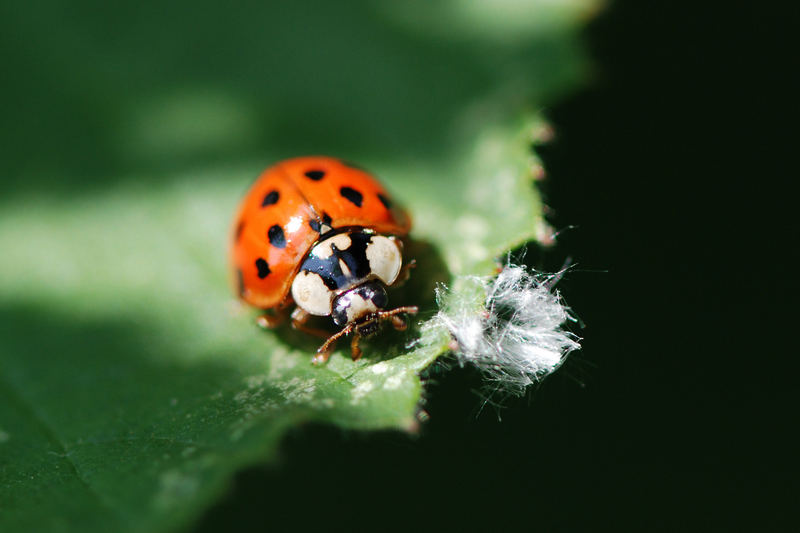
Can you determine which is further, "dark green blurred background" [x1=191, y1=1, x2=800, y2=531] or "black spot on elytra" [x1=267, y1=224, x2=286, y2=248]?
"dark green blurred background" [x1=191, y1=1, x2=800, y2=531]

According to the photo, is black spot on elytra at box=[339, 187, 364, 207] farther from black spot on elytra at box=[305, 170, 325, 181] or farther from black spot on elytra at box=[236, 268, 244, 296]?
black spot on elytra at box=[236, 268, 244, 296]

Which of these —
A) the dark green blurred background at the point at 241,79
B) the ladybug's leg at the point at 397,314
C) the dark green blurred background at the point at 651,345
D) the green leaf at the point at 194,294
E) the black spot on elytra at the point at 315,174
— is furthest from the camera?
the dark green blurred background at the point at 241,79

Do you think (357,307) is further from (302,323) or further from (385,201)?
(385,201)

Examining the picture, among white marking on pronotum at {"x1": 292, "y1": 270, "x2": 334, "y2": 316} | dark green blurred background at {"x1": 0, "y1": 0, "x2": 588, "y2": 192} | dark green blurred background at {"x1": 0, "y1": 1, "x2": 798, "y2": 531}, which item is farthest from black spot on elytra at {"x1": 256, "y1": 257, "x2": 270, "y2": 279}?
dark green blurred background at {"x1": 0, "y1": 0, "x2": 588, "y2": 192}

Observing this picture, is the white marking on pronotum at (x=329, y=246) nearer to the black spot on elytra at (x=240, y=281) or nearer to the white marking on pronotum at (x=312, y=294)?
the white marking on pronotum at (x=312, y=294)

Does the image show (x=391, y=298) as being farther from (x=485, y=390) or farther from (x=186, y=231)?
(x=186, y=231)

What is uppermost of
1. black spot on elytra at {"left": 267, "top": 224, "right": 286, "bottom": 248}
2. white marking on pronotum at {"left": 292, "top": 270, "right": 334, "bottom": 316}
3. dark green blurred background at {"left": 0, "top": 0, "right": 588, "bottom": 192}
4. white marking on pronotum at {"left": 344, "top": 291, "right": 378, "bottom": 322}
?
dark green blurred background at {"left": 0, "top": 0, "right": 588, "bottom": 192}

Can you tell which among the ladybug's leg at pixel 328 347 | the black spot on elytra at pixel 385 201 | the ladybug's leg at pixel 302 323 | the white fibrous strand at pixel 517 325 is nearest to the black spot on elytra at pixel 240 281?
the ladybug's leg at pixel 302 323
